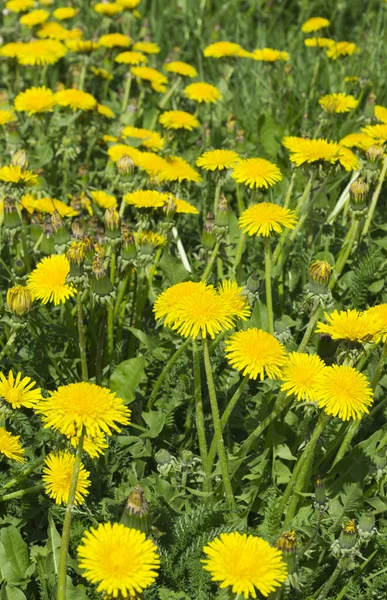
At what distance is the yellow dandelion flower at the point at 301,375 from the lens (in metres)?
1.87

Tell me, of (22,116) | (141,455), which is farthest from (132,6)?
(141,455)

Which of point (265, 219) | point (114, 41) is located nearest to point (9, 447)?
point (265, 219)

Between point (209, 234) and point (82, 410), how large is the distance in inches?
43.1

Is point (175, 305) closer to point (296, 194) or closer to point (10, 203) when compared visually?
point (10, 203)

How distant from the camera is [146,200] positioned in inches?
97.5

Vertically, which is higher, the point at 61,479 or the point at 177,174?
the point at 177,174

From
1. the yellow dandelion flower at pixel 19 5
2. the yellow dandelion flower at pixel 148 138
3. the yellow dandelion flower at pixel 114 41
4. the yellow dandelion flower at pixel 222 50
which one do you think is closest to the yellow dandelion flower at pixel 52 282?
the yellow dandelion flower at pixel 148 138

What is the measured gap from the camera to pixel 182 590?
1.87 metres

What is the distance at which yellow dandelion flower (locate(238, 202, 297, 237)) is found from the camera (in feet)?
7.16

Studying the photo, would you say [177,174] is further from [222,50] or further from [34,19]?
[34,19]

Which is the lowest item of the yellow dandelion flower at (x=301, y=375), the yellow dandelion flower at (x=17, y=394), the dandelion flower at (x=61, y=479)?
the dandelion flower at (x=61, y=479)

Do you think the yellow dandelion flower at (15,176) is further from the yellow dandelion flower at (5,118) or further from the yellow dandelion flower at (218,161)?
the yellow dandelion flower at (5,118)

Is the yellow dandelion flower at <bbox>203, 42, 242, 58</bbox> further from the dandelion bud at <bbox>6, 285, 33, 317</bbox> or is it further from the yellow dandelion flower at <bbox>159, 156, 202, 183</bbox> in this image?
the dandelion bud at <bbox>6, 285, 33, 317</bbox>

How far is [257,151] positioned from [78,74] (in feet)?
3.75
